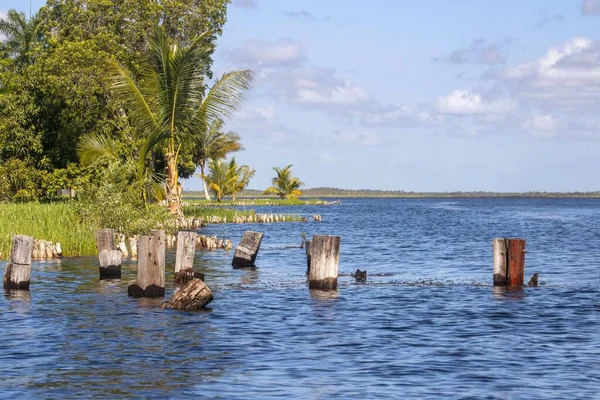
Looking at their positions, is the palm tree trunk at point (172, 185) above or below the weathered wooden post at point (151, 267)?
above

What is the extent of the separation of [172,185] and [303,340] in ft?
91.6

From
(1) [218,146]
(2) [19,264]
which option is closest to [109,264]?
(2) [19,264]

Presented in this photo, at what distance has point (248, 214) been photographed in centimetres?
6794

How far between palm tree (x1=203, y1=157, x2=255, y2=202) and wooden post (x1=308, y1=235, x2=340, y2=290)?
7247 centimetres

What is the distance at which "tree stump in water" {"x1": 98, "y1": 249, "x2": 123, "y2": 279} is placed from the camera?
22891 mm

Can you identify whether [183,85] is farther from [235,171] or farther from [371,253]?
[235,171]

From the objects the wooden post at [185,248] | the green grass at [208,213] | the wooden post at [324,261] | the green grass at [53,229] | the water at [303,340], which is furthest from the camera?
the green grass at [208,213]

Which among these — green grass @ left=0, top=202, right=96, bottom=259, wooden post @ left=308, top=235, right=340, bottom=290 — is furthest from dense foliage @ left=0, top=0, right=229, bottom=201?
wooden post @ left=308, top=235, right=340, bottom=290

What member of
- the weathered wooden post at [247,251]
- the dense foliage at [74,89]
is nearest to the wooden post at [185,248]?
the weathered wooden post at [247,251]

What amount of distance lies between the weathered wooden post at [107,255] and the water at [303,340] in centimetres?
52

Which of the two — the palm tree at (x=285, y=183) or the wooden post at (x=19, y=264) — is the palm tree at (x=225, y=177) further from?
the wooden post at (x=19, y=264)

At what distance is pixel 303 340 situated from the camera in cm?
1522

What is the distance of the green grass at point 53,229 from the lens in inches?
1120

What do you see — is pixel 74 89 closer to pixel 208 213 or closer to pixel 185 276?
pixel 208 213
